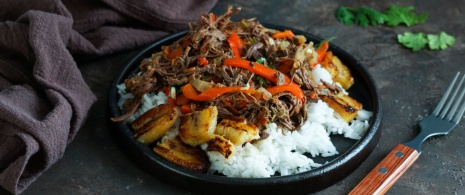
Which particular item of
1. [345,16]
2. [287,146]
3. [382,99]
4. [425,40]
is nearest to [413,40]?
[425,40]

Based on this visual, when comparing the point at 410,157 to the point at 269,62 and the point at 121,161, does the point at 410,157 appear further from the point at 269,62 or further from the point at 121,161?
the point at 121,161

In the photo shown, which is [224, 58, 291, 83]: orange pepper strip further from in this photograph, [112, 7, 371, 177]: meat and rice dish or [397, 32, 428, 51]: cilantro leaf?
[397, 32, 428, 51]: cilantro leaf

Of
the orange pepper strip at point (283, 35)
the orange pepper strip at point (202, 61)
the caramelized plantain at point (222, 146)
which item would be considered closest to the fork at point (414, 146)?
the caramelized plantain at point (222, 146)

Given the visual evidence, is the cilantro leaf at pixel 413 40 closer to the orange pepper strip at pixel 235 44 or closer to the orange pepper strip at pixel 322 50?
the orange pepper strip at pixel 322 50

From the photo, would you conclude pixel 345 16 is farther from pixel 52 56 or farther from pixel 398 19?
pixel 52 56

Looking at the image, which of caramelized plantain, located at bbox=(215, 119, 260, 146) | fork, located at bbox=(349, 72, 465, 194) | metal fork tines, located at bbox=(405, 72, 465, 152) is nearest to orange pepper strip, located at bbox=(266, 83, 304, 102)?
caramelized plantain, located at bbox=(215, 119, 260, 146)

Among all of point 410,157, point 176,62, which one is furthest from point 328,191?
point 176,62
